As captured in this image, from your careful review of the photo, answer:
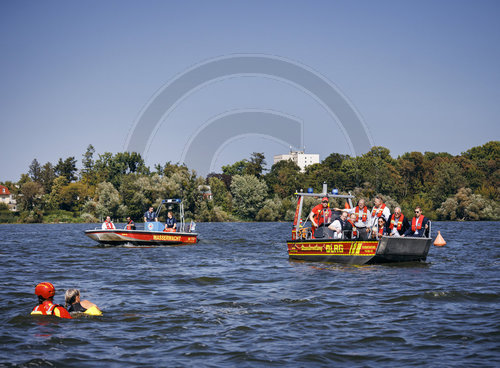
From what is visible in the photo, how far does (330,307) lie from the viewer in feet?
42.0

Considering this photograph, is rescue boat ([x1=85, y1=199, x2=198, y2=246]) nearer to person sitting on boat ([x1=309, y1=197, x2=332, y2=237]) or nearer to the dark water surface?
the dark water surface

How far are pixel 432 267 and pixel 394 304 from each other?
830 centimetres

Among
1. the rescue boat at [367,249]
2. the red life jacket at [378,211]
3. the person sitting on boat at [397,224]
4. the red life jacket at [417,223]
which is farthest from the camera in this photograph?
the person sitting on boat at [397,224]

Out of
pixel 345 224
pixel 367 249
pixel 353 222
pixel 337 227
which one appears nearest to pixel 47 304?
pixel 367 249

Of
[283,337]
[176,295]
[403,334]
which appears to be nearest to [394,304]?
[403,334]

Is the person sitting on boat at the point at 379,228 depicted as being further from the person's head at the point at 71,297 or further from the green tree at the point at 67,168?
the green tree at the point at 67,168

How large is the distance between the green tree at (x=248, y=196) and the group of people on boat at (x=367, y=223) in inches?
3113

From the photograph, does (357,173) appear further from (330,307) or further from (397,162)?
(330,307)

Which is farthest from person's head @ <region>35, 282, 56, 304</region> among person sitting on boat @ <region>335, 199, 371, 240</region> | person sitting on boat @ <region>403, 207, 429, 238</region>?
person sitting on boat @ <region>403, 207, 429, 238</region>

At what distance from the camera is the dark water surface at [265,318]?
894 cm

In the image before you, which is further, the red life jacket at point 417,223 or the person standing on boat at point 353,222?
the person standing on boat at point 353,222

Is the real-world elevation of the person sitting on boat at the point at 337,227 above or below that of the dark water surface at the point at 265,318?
above

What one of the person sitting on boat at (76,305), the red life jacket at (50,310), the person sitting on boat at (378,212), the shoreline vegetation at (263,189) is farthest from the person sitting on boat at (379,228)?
the shoreline vegetation at (263,189)

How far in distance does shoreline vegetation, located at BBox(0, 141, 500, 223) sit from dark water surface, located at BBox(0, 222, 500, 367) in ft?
155
